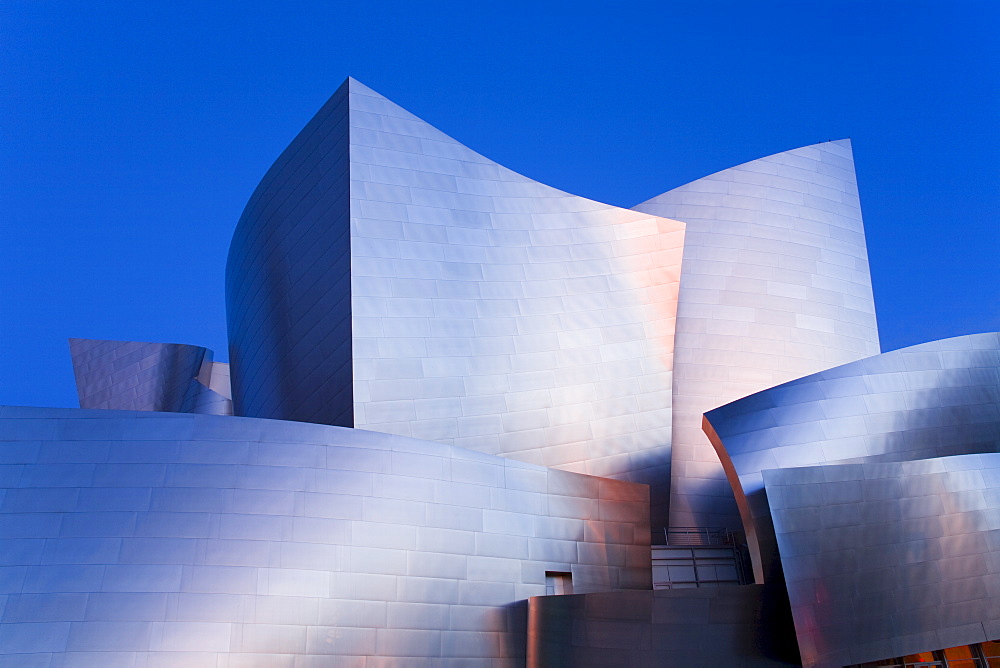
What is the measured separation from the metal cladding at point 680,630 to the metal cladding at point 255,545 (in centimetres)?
142

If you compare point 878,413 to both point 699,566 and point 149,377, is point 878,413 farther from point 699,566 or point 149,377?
point 149,377

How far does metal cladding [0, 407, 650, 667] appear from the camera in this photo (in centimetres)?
992

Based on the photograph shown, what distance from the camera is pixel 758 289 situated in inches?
747

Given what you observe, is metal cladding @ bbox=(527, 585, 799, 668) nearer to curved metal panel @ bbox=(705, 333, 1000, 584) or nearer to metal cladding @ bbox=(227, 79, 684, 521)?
curved metal panel @ bbox=(705, 333, 1000, 584)

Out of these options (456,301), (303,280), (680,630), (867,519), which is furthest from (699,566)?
(303,280)

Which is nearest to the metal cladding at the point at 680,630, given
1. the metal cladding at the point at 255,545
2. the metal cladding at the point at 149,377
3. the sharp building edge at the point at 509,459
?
the sharp building edge at the point at 509,459

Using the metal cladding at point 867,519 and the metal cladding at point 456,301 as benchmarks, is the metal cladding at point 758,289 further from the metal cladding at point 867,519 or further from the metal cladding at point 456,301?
the metal cladding at point 867,519

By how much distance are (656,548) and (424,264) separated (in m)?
6.41

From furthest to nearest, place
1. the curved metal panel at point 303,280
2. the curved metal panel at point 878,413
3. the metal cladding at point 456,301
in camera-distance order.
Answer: the curved metal panel at point 303,280 → the metal cladding at point 456,301 → the curved metal panel at point 878,413

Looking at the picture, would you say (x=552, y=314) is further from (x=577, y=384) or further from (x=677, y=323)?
(x=677, y=323)

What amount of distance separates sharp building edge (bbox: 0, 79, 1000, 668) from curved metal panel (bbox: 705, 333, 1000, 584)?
0.05 meters

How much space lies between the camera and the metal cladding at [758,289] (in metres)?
17.7

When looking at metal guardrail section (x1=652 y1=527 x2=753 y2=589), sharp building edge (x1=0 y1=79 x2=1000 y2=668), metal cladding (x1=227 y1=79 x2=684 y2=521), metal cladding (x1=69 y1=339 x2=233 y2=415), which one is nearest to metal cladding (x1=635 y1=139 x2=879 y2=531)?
sharp building edge (x1=0 y1=79 x2=1000 y2=668)

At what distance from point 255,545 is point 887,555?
26.1ft
